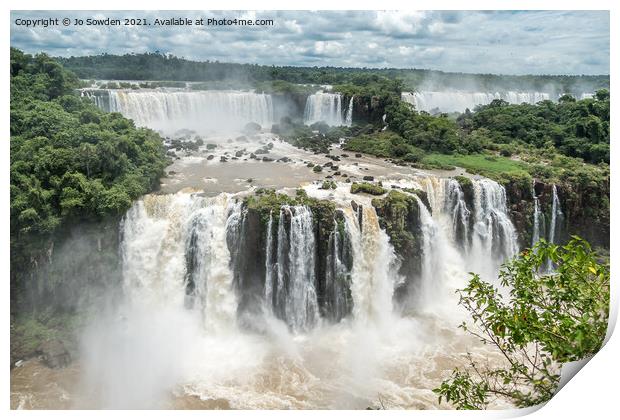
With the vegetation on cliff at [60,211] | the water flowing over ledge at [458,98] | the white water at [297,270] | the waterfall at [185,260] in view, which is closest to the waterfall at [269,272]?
the white water at [297,270]

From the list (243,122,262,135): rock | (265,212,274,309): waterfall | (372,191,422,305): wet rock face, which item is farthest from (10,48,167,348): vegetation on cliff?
(243,122,262,135): rock

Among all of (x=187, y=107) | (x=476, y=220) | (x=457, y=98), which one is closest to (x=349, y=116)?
(x=187, y=107)

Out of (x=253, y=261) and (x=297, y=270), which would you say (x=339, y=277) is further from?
(x=253, y=261)

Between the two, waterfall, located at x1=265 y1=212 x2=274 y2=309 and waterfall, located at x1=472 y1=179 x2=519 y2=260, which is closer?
waterfall, located at x1=265 y1=212 x2=274 y2=309

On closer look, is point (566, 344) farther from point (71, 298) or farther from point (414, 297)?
point (71, 298)

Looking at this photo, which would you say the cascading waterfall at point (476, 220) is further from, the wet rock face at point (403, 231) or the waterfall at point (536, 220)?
the wet rock face at point (403, 231)

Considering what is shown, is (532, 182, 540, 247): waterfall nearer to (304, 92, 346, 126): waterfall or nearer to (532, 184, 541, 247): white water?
(532, 184, 541, 247): white water

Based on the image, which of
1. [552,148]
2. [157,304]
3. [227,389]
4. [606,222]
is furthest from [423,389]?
[552,148]
